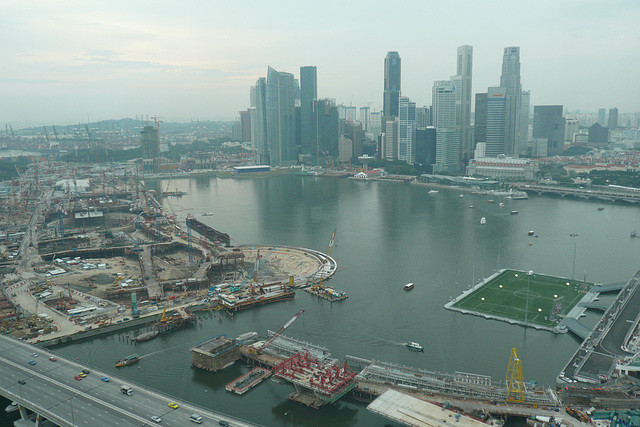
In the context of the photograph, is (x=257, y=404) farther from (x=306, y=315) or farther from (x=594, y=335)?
(x=594, y=335)

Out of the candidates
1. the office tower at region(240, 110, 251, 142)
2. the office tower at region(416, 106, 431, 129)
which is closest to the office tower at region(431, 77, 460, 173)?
the office tower at region(416, 106, 431, 129)

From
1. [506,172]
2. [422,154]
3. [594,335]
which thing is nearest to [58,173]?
[422,154]

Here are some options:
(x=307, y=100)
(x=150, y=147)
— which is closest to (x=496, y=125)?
(x=307, y=100)

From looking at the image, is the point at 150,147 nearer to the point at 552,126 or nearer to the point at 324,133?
the point at 324,133

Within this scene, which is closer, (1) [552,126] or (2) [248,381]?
(2) [248,381]

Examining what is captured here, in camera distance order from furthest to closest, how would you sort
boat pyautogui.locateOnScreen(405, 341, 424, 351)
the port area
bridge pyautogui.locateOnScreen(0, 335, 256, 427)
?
the port area → boat pyautogui.locateOnScreen(405, 341, 424, 351) → bridge pyautogui.locateOnScreen(0, 335, 256, 427)

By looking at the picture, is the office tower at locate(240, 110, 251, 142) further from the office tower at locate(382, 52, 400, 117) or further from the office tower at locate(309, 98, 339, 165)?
the office tower at locate(309, 98, 339, 165)

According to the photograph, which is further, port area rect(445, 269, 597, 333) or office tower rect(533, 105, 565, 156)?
office tower rect(533, 105, 565, 156)
